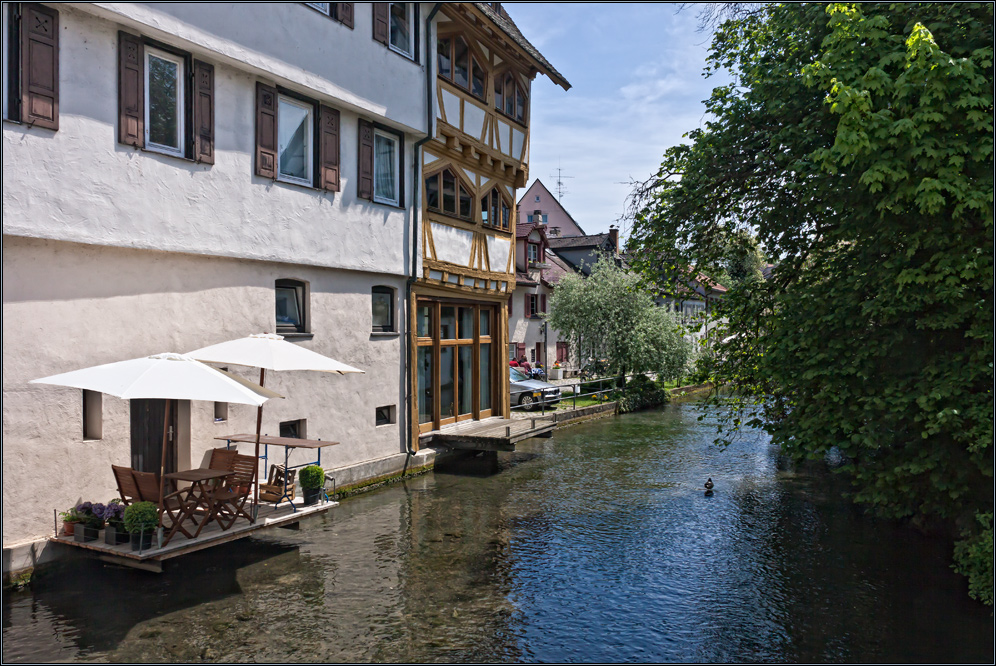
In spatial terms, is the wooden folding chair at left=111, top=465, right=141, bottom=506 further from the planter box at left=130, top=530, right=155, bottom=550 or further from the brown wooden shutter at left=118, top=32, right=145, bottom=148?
the brown wooden shutter at left=118, top=32, right=145, bottom=148

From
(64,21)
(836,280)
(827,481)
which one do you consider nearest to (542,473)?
(827,481)

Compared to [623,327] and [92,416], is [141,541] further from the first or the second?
[623,327]

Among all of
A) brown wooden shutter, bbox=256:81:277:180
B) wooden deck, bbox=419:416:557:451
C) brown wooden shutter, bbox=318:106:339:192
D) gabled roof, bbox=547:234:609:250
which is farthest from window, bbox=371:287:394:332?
gabled roof, bbox=547:234:609:250

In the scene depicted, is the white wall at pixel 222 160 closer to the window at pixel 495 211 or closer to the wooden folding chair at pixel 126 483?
the wooden folding chair at pixel 126 483

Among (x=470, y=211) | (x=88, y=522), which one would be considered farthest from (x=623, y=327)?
(x=88, y=522)

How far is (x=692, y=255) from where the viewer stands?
12.5 meters

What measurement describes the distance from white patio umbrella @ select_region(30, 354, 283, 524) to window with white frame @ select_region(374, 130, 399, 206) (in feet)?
22.9

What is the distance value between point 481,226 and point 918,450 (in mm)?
11820

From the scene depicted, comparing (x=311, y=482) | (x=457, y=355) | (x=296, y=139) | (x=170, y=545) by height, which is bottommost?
(x=170, y=545)

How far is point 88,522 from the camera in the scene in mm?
8438

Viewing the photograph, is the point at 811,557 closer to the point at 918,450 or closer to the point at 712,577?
the point at 712,577

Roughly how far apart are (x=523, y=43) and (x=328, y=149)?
821 cm

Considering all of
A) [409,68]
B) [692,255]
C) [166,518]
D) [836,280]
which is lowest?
[166,518]

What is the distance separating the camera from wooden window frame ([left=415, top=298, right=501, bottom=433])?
16.8 metres
